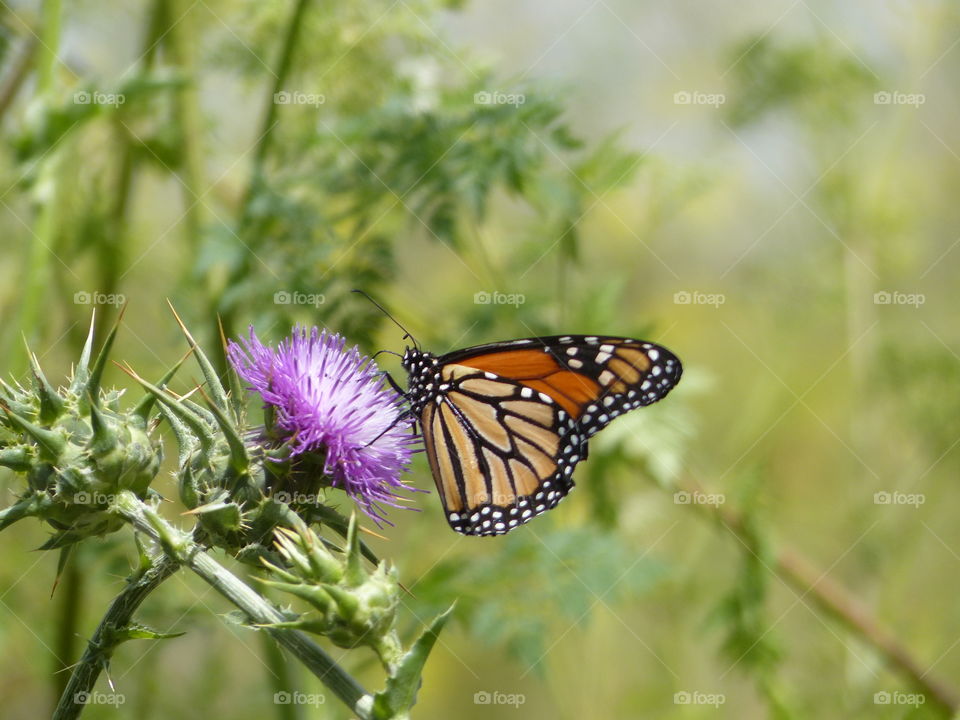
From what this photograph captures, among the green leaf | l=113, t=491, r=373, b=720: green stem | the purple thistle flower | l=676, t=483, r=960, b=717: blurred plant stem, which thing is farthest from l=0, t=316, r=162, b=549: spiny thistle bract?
l=676, t=483, r=960, b=717: blurred plant stem

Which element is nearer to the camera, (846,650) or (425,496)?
(425,496)

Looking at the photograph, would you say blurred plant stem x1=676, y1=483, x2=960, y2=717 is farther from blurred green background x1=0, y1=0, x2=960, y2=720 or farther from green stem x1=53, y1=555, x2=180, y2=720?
green stem x1=53, y1=555, x2=180, y2=720

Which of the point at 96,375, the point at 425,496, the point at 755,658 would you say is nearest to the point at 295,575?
the point at 96,375

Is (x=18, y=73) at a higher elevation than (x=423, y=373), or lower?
higher

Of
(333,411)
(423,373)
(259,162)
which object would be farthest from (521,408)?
(259,162)

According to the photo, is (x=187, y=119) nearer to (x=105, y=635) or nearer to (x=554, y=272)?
(x=554, y=272)

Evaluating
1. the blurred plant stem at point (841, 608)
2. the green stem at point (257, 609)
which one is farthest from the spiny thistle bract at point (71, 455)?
the blurred plant stem at point (841, 608)

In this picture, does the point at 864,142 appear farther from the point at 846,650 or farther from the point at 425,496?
the point at 425,496
